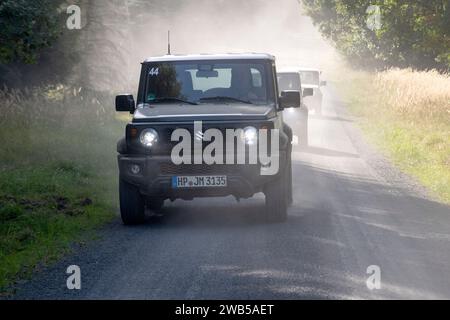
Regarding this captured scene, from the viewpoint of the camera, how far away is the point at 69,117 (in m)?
23.3

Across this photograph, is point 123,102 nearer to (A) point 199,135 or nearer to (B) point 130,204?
(B) point 130,204

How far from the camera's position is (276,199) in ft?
37.0

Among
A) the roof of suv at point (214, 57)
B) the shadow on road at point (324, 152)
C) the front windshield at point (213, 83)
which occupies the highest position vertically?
the roof of suv at point (214, 57)

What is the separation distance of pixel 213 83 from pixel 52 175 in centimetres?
451

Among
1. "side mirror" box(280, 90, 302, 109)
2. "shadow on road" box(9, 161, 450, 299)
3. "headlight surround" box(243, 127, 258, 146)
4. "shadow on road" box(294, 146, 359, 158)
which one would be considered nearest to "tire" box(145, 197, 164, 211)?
"shadow on road" box(9, 161, 450, 299)

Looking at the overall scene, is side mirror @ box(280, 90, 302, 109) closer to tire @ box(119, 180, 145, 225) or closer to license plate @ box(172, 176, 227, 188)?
license plate @ box(172, 176, 227, 188)

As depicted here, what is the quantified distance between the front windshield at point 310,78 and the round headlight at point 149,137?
71.1 ft

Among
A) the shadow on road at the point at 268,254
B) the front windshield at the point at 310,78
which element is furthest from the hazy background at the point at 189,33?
the shadow on road at the point at 268,254

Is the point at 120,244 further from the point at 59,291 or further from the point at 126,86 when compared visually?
the point at 126,86

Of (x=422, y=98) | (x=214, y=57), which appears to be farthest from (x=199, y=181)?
(x=422, y=98)

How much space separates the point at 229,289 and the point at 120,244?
2.79m

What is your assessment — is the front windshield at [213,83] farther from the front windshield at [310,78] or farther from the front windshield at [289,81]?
the front windshield at [310,78]

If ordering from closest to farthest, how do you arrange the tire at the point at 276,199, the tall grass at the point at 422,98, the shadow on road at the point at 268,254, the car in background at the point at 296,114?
the shadow on road at the point at 268,254
the tire at the point at 276,199
the car in background at the point at 296,114
the tall grass at the point at 422,98

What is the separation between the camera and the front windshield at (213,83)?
1199 centimetres
